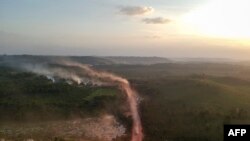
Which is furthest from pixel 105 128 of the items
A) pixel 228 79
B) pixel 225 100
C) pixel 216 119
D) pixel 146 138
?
pixel 228 79

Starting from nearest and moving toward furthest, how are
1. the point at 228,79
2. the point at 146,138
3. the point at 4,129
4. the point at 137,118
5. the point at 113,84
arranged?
1. the point at 146,138
2. the point at 4,129
3. the point at 137,118
4. the point at 113,84
5. the point at 228,79

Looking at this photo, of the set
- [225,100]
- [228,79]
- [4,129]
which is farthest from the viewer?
[228,79]

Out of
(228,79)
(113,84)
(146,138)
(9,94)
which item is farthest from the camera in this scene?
(228,79)

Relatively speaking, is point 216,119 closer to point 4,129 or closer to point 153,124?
point 153,124

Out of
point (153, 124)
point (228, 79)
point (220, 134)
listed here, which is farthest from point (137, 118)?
point (228, 79)

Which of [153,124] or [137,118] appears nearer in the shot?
[153,124]

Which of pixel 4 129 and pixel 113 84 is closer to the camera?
pixel 4 129

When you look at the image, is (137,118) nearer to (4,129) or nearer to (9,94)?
(4,129)

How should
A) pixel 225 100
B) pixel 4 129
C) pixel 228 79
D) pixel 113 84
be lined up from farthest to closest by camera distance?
pixel 228 79 < pixel 113 84 < pixel 225 100 < pixel 4 129
